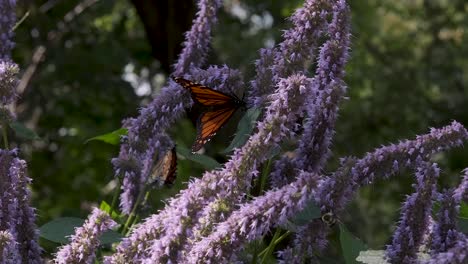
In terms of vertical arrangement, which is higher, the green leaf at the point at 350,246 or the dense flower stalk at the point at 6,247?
the green leaf at the point at 350,246

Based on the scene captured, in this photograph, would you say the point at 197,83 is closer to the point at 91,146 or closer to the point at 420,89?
the point at 91,146

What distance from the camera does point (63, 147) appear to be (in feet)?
34.3

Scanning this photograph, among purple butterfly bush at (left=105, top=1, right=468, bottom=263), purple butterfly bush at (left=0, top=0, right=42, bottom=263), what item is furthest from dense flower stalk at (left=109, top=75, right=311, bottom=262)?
purple butterfly bush at (left=0, top=0, right=42, bottom=263)

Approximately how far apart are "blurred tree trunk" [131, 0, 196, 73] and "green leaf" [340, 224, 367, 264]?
472 cm

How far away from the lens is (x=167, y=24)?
746 cm

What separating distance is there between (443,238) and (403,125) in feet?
31.0

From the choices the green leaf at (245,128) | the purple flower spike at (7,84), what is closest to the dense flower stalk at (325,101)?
the green leaf at (245,128)

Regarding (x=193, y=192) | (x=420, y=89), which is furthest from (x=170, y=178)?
(x=420, y=89)

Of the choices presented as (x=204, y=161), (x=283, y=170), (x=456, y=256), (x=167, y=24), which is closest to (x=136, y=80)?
(x=167, y=24)

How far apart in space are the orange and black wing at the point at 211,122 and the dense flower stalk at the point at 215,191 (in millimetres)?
667

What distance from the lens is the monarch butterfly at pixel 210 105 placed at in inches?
111

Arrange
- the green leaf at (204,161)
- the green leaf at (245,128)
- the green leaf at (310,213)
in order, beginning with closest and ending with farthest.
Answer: the green leaf at (310,213)
the green leaf at (245,128)
the green leaf at (204,161)

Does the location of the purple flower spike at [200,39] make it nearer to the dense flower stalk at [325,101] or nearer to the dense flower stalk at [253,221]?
the dense flower stalk at [325,101]

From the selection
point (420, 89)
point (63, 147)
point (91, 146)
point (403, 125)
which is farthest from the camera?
point (420, 89)
